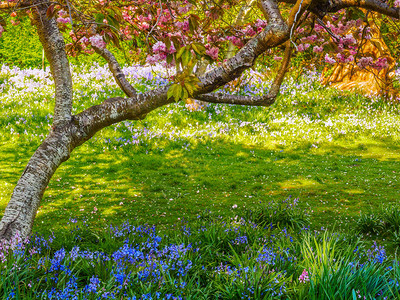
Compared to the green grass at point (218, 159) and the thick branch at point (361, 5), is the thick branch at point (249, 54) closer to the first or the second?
the thick branch at point (361, 5)

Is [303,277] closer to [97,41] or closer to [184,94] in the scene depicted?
[184,94]

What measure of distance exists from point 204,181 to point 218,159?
1.61 m

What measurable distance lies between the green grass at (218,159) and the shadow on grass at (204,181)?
0.02 metres

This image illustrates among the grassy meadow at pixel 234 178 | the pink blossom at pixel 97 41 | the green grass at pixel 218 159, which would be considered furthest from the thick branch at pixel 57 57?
the green grass at pixel 218 159

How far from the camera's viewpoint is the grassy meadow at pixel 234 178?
361cm

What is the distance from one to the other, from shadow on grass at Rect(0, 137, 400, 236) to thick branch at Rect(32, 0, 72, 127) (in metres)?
1.95

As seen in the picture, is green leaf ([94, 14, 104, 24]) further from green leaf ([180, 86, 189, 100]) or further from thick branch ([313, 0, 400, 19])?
thick branch ([313, 0, 400, 19])

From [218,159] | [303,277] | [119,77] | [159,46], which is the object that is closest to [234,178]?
[218,159]

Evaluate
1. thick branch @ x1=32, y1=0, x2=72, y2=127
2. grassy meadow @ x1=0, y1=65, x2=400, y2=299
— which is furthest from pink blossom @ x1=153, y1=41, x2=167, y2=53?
grassy meadow @ x1=0, y1=65, x2=400, y2=299

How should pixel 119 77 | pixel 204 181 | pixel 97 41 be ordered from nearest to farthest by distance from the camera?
1. pixel 97 41
2. pixel 119 77
3. pixel 204 181

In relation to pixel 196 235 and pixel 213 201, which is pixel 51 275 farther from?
pixel 213 201

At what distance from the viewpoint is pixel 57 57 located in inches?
174

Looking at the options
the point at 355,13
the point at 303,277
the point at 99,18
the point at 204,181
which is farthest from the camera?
the point at 204,181

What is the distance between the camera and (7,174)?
8258mm
